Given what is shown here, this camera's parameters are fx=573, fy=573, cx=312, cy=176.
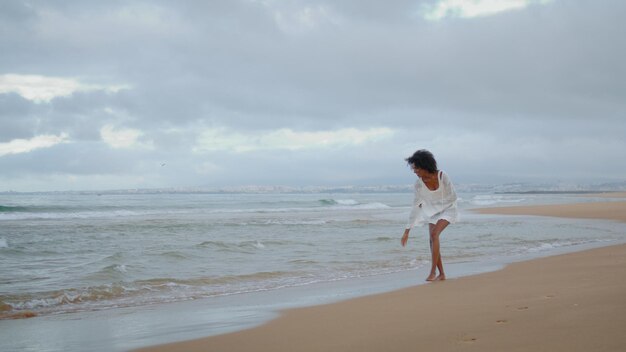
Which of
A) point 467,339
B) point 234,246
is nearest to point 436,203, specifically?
point 467,339

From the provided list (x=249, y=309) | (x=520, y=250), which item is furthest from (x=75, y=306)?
(x=520, y=250)

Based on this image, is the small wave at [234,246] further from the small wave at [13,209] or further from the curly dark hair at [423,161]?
the small wave at [13,209]

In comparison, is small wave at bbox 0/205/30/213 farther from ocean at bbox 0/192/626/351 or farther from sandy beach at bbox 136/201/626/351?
sandy beach at bbox 136/201/626/351

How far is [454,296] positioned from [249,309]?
2089mm

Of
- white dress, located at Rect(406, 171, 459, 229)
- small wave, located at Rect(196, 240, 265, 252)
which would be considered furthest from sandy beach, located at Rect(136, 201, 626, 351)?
small wave, located at Rect(196, 240, 265, 252)

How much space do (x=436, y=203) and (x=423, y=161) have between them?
681 mm

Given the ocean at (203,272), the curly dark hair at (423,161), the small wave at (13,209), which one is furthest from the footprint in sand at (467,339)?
the small wave at (13,209)

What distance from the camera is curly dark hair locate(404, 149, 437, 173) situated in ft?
23.5

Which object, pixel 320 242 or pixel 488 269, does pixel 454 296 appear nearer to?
pixel 488 269

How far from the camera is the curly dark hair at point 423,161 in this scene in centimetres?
716

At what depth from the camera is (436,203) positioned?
7496mm

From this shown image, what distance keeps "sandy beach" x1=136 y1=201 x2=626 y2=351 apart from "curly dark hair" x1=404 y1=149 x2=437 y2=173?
1.53 metres

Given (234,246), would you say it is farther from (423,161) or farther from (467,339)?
(467,339)

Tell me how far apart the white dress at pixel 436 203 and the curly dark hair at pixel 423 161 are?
0.26 metres
